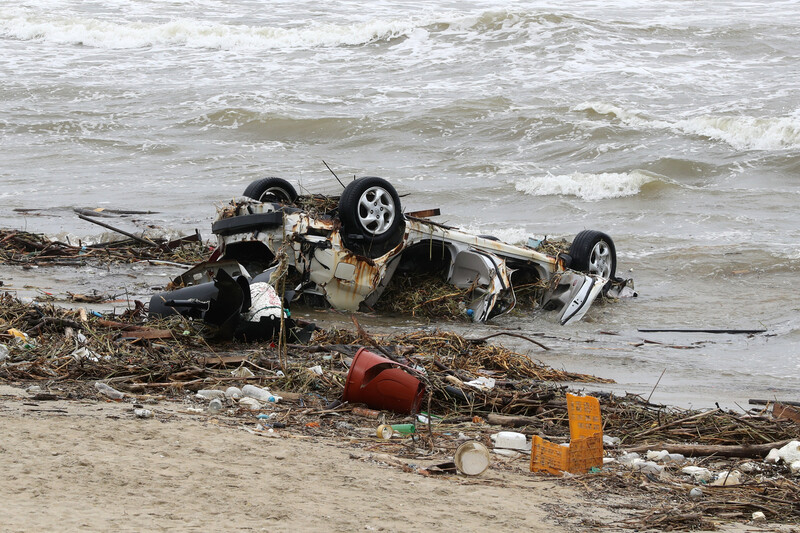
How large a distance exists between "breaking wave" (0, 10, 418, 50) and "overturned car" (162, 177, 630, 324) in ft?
83.8

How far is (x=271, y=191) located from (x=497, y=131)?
1371 cm

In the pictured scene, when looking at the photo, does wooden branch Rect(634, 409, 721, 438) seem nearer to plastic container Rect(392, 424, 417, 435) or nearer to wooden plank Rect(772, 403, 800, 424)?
wooden plank Rect(772, 403, 800, 424)

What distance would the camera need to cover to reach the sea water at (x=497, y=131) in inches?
420

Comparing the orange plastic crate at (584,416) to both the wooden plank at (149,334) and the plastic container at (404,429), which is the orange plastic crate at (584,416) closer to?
the plastic container at (404,429)

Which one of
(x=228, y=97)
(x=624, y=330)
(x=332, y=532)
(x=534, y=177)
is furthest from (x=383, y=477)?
(x=228, y=97)

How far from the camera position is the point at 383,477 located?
3.98 m

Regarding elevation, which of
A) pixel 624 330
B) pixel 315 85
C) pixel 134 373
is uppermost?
pixel 315 85

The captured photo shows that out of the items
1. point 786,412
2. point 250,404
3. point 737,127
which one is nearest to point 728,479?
point 786,412

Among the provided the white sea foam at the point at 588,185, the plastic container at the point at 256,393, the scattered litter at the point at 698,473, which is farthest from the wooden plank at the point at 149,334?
the white sea foam at the point at 588,185

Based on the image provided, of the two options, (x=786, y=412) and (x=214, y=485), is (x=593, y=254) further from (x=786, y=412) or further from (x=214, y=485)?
(x=214, y=485)

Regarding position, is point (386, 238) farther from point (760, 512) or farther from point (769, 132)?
point (769, 132)

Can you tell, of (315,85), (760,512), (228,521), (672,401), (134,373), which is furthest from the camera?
(315,85)

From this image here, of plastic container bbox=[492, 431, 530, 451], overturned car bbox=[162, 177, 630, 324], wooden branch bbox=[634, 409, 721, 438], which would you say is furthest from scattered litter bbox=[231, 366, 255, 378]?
wooden branch bbox=[634, 409, 721, 438]

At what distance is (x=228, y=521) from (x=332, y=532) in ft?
1.19
